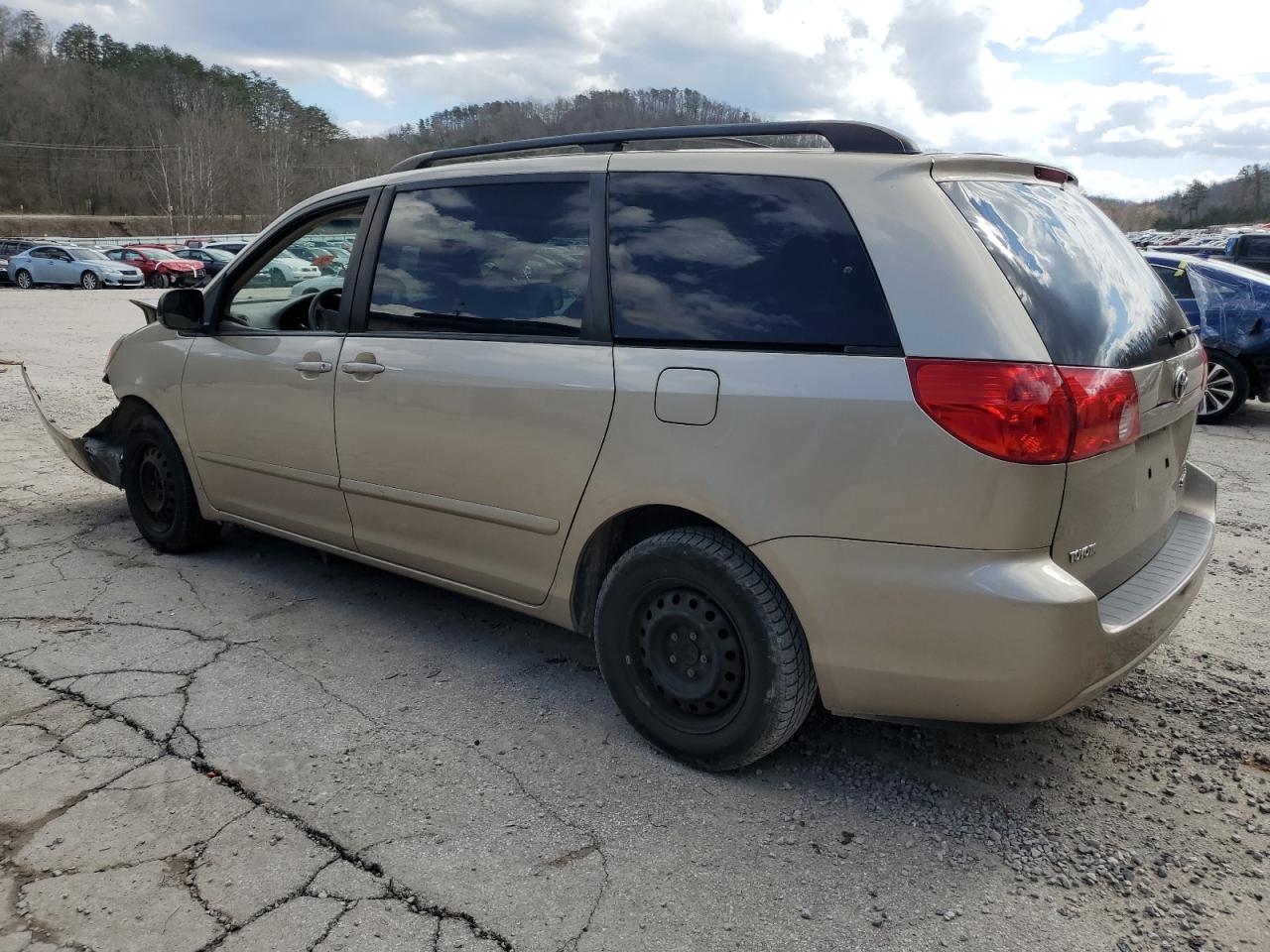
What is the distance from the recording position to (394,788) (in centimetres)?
290

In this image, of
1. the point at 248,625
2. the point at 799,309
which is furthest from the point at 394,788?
the point at 799,309

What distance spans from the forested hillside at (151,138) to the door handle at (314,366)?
259ft

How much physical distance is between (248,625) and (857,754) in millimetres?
2571

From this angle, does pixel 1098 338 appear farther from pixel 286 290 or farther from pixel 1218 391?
pixel 1218 391

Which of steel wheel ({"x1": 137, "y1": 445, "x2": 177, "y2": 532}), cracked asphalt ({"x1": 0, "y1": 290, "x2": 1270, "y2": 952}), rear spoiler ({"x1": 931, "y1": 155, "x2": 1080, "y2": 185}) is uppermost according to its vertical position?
rear spoiler ({"x1": 931, "y1": 155, "x2": 1080, "y2": 185})

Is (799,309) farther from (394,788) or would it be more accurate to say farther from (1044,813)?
(394,788)

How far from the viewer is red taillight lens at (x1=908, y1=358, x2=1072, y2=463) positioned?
7.77ft

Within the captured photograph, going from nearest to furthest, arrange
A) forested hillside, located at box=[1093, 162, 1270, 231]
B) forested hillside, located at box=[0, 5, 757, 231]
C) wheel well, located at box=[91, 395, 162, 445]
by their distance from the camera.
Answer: wheel well, located at box=[91, 395, 162, 445], forested hillside, located at box=[1093, 162, 1270, 231], forested hillside, located at box=[0, 5, 757, 231]

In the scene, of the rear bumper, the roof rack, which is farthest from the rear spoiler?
the rear bumper

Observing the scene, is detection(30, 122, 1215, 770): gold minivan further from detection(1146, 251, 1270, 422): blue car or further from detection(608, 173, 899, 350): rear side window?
detection(1146, 251, 1270, 422): blue car

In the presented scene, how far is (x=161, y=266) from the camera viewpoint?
36375mm

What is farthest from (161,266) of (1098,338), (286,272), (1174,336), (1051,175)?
(1098,338)

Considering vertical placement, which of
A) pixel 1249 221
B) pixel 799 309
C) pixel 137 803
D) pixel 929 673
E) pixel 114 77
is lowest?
pixel 137 803

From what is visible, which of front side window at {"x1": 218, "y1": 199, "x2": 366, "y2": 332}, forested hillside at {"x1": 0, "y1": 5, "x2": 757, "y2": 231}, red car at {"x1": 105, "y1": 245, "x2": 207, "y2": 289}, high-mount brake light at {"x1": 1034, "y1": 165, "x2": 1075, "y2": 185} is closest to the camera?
high-mount brake light at {"x1": 1034, "y1": 165, "x2": 1075, "y2": 185}
